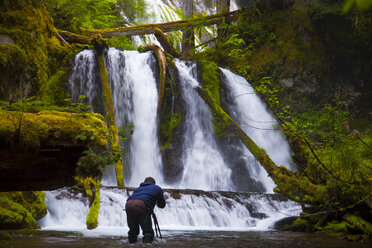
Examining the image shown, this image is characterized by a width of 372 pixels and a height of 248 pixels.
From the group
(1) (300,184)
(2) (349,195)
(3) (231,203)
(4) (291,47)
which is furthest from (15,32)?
(4) (291,47)

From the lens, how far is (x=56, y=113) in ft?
11.1

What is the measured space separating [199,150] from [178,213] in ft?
22.3

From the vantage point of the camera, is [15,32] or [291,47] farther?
[291,47]

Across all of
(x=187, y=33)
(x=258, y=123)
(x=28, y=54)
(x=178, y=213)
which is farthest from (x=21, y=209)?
(x=187, y=33)

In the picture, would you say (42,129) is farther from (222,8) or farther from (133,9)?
(133,9)

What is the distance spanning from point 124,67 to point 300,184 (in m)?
11.1

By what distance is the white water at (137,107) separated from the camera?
14.5 meters

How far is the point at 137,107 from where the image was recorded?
15.3 meters

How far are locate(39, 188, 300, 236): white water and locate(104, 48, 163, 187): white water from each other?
5.11 metres

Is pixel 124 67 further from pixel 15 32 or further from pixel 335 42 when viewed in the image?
pixel 335 42

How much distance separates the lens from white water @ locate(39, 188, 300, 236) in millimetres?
8016

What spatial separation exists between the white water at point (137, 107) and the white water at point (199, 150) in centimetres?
→ 142

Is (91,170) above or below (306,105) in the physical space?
below

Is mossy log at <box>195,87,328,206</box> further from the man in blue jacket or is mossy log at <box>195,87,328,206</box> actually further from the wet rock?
the wet rock
